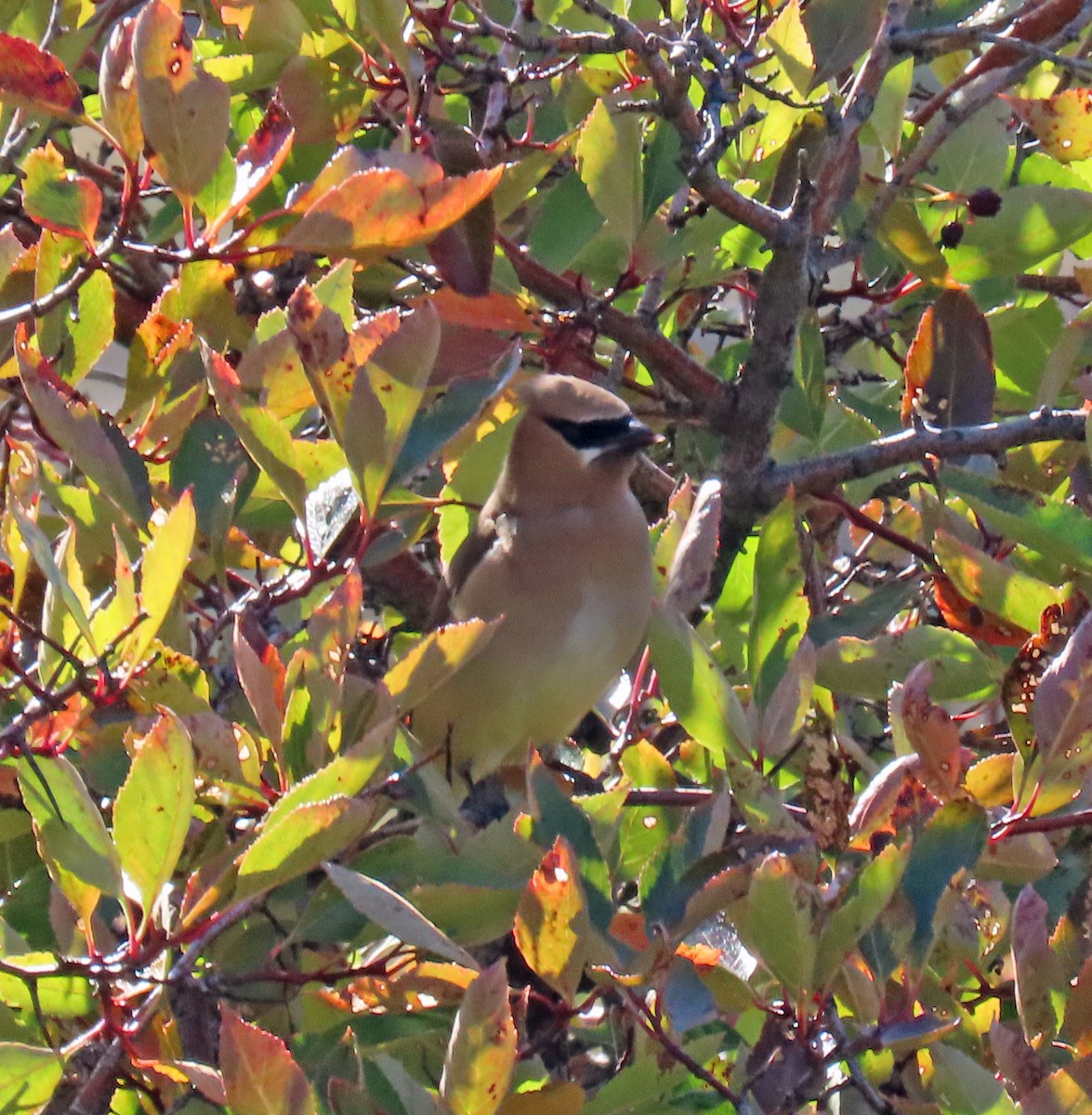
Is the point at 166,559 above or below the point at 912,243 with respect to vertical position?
below

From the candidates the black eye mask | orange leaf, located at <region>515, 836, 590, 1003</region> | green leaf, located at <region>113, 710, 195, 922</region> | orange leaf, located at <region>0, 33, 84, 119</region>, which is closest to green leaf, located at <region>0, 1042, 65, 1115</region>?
green leaf, located at <region>113, 710, 195, 922</region>

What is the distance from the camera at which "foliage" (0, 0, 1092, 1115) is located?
1.33 metres

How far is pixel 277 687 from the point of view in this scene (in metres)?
1.51

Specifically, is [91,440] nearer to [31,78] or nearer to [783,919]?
[31,78]

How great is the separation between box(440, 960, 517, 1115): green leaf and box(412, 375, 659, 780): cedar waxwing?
A: 1.32 metres

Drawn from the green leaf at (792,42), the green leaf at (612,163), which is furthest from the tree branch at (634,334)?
the green leaf at (792,42)

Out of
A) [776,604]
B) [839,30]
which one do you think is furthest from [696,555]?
[839,30]

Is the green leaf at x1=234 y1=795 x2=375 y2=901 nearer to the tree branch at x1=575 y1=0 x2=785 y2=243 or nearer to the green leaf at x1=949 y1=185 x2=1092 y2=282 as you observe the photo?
the tree branch at x1=575 y1=0 x2=785 y2=243

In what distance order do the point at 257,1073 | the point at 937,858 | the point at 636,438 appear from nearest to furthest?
the point at 257,1073, the point at 937,858, the point at 636,438

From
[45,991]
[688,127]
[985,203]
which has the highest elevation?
[688,127]

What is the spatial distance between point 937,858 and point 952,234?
3.26ft

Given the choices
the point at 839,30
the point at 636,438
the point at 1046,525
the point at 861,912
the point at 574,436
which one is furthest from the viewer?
the point at 574,436

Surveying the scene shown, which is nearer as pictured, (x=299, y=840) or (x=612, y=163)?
(x=299, y=840)

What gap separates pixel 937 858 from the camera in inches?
54.7
